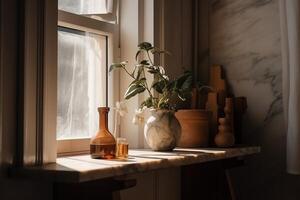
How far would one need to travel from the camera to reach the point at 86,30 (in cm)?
174

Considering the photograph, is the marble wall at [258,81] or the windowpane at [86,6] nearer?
the windowpane at [86,6]

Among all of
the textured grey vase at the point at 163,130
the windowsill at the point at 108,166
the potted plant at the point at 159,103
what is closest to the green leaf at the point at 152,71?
the potted plant at the point at 159,103

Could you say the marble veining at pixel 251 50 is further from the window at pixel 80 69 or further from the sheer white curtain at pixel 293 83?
the window at pixel 80 69

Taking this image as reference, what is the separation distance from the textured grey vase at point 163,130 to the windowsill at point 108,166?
0.11ft

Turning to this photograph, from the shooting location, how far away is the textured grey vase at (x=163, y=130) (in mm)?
1663

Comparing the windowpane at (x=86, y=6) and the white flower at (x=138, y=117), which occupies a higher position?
the windowpane at (x=86, y=6)

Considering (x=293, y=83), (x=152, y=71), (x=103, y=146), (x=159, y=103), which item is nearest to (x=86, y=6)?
(x=152, y=71)

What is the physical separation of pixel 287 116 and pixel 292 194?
13.5 inches

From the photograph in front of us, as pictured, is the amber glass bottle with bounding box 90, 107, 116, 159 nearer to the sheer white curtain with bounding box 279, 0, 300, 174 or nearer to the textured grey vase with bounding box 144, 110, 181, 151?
the textured grey vase with bounding box 144, 110, 181, 151

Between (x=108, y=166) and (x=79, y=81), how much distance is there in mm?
571

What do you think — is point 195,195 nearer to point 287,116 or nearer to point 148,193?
point 148,193

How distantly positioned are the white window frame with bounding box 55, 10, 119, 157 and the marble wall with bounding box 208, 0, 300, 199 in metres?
0.56

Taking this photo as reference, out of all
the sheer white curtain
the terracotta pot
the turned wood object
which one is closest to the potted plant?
the terracotta pot

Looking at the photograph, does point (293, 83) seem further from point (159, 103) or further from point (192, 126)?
point (159, 103)
